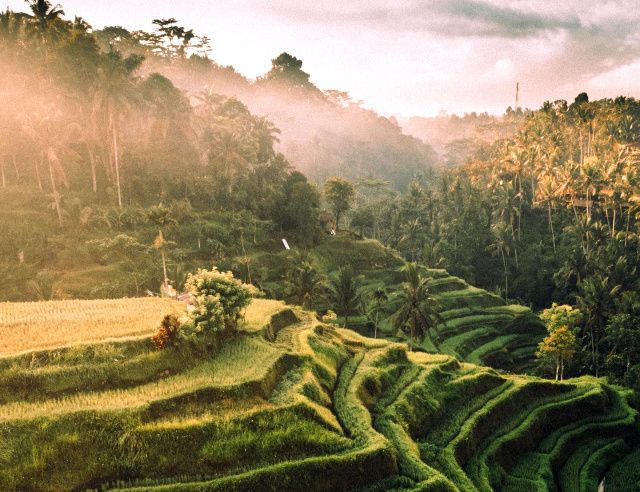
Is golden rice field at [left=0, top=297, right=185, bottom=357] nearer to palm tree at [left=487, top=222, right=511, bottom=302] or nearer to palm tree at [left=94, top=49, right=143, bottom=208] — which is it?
palm tree at [left=94, top=49, right=143, bottom=208]

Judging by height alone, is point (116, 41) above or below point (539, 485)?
above

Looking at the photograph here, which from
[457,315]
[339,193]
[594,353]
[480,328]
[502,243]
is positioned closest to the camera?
[594,353]

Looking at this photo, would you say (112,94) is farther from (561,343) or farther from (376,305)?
(561,343)

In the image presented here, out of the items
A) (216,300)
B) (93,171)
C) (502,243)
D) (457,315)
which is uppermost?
(93,171)

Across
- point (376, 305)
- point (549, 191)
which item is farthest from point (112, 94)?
point (549, 191)

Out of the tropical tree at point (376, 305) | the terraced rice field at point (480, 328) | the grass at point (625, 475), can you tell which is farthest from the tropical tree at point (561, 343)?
the tropical tree at point (376, 305)

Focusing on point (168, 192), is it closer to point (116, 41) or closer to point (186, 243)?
point (186, 243)

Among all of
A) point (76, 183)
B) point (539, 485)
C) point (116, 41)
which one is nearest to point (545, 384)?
point (539, 485)
